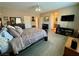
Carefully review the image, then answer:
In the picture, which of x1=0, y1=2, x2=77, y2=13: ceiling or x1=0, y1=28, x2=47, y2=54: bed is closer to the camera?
x1=0, y1=2, x2=77, y2=13: ceiling

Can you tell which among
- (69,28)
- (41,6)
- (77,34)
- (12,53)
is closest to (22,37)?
(12,53)

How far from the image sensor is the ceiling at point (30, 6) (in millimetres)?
1276

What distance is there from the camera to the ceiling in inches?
50.2

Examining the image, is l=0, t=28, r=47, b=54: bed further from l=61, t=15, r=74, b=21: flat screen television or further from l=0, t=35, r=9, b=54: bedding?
l=61, t=15, r=74, b=21: flat screen television

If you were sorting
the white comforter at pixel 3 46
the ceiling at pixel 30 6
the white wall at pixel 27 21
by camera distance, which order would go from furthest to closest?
1. the white wall at pixel 27 21
2. the white comforter at pixel 3 46
3. the ceiling at pixel 30 6

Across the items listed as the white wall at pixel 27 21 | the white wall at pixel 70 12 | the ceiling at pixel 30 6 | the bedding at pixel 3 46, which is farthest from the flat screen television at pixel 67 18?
the bedding at pixel 3 46

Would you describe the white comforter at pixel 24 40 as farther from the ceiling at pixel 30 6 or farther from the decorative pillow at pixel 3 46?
the ceiling at pixel 30 6

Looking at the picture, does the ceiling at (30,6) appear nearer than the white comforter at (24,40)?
Yes

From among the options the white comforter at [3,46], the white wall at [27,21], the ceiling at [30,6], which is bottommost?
the white comforter at [3,46]

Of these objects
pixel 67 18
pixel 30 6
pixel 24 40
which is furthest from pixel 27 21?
pixel 67 18

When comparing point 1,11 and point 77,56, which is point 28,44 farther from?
point 77,56

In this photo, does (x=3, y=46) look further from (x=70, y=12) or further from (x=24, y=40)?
(x=70, y=12)

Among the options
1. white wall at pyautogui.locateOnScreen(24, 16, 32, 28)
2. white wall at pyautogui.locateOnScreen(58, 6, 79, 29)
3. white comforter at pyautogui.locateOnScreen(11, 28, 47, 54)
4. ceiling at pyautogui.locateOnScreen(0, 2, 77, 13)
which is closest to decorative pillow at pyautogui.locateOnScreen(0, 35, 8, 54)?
white comforter at pyautogui.locateOnScreen(11, 28, 47, 54)

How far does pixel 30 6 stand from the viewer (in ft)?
4.52
